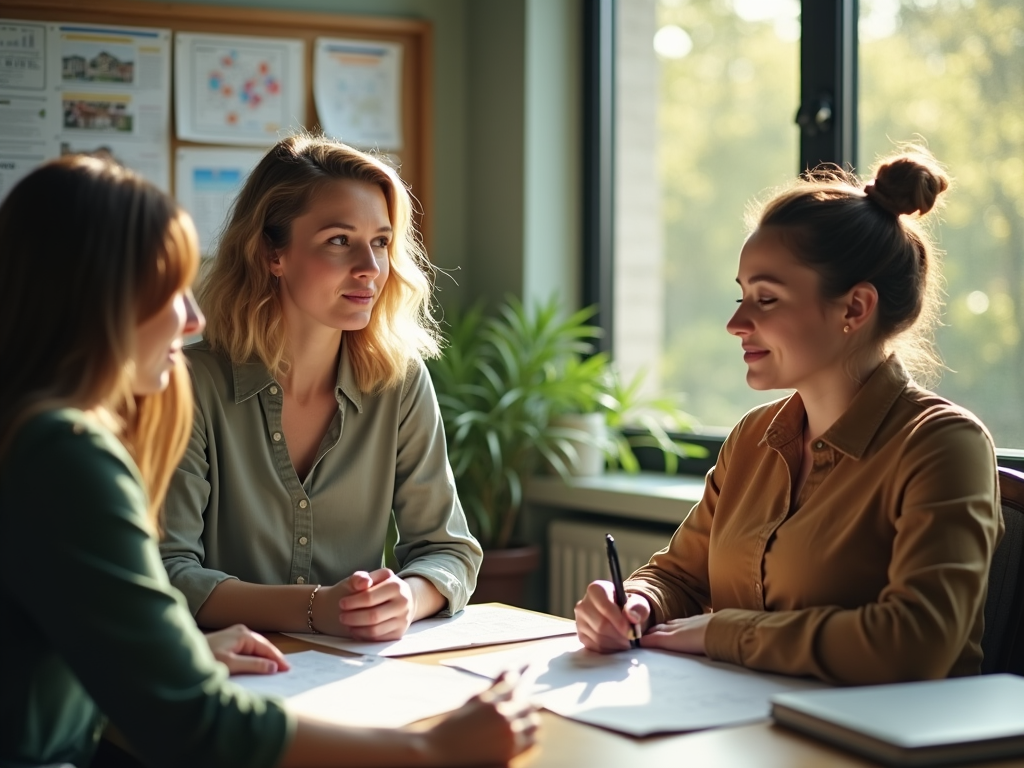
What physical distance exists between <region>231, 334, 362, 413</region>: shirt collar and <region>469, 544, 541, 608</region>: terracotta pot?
124cm

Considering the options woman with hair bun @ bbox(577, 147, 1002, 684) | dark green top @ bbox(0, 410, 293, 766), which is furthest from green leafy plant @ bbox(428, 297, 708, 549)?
dark green top @ bbox(0, 410, 293, 766)

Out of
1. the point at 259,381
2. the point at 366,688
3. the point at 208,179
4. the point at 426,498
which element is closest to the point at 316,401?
the point at 259,381

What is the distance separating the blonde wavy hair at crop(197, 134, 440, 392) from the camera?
1985 mm

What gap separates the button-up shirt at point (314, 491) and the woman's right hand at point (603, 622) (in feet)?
1.04

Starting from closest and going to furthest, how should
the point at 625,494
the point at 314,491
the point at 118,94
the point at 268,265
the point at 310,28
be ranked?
1. the point at 314,491
2. the point at 268,265
3. the point at 625,494
4. the point at 118,94
5. the point at 310,28

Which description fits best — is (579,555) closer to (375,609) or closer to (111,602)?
(375,609)

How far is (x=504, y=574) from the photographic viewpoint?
3205 mm

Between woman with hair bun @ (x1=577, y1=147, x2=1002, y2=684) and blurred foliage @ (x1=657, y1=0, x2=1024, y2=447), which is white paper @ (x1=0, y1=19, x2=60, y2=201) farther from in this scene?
woman with hair bun @ (x1=577, y1=147, x2=1002, y2=684)

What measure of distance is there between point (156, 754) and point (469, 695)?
0.41 m

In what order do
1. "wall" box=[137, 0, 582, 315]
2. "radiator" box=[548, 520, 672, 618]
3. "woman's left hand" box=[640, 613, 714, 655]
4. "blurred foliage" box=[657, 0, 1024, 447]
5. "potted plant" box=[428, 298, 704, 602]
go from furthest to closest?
"wall" box=[137, 0, 582, 315], "potted plant" box=[428, 298, 704, 602], "radiator" box=[548, 520, 672, 618], "blurred foliage" box=[657, 0, 1024, 447], "woman's left hand" box=[640, 613, 714, 655]

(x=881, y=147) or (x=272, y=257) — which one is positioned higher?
(x=881, y=147)

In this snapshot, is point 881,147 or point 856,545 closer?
point 856,545

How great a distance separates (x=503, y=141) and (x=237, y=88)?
0.81 m

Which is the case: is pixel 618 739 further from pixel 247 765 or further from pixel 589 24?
pixel 589 24
